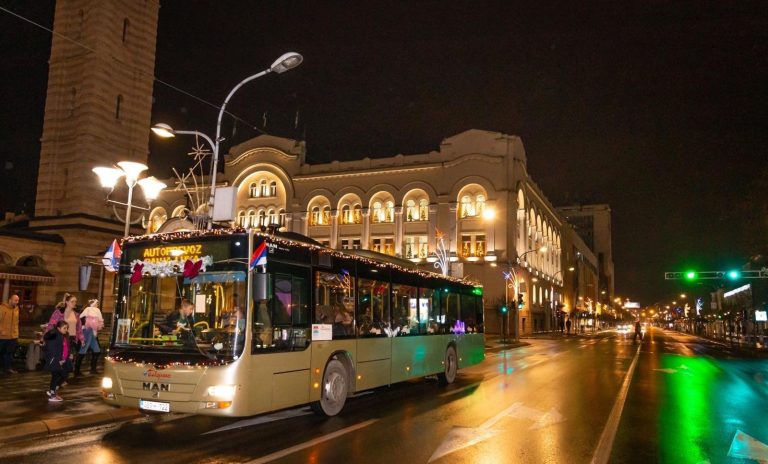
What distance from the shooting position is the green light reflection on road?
25.5 ft

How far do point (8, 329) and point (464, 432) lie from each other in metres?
11.1

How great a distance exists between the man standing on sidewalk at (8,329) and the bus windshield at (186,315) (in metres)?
5.97

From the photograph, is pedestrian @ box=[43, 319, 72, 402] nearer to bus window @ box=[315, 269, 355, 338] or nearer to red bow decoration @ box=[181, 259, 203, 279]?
red bow decoration @ box=[181, 259, 203, 279]

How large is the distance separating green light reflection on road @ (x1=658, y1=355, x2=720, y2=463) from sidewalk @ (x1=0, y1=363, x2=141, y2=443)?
863cm

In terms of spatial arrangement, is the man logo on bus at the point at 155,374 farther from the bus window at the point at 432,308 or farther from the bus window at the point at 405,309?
the bus window at the point at 432,308

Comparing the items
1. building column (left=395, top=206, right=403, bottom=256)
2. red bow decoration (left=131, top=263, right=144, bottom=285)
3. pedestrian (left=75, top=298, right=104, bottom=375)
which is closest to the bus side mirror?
red bow decoration (left=131, top=263, right=144, bottom=285)

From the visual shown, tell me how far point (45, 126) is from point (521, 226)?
42642 millimetres

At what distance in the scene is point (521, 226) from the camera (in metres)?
58.7

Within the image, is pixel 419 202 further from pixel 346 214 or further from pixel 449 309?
pixel 449 309

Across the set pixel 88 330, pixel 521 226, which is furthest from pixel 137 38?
pixel 521 226

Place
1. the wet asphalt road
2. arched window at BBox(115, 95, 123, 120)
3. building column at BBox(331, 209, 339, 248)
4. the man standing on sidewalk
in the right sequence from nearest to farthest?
the wet asphalt road, the man standing on sidewalk, arched window at BBox(115, 95, 123, 120), building column at BBox(331, 209, 339, 248)

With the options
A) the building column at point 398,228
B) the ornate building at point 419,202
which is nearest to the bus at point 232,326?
the ornate building at point 419,202

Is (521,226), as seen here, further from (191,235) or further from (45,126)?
(191,235)

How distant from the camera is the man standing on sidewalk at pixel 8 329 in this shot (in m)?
13.2
